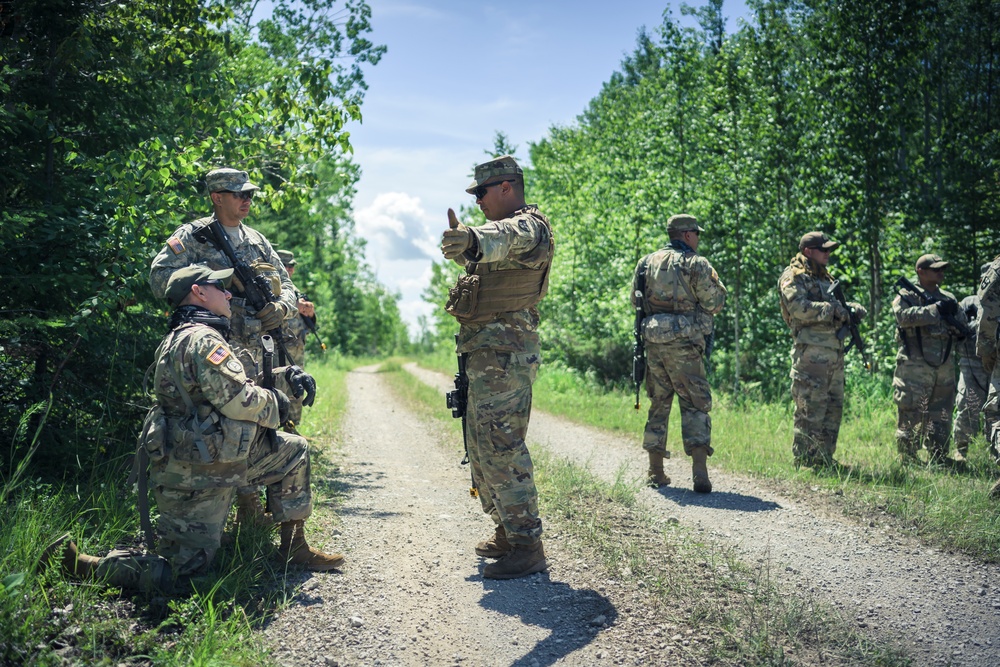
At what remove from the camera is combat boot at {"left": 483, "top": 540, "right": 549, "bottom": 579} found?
425 cm

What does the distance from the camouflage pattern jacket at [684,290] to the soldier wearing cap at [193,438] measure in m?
3.80

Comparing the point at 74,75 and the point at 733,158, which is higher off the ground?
the point at 733,158

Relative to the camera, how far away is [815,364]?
23.3ft

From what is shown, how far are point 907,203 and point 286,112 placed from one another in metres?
9.93

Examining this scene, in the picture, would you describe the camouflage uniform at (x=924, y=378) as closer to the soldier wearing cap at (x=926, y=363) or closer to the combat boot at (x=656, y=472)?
the soldier wearing cap at (x=926, y=363)

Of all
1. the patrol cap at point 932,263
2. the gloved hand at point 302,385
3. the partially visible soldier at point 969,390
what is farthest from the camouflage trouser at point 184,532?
the partially visible soldier at point 969,390

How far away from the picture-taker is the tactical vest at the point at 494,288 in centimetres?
423

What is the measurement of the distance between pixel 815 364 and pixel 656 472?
205cm

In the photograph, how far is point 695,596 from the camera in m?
3.77

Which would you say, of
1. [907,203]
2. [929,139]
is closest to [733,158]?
[907,203]

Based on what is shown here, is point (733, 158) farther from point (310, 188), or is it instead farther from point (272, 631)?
point (272, 631)

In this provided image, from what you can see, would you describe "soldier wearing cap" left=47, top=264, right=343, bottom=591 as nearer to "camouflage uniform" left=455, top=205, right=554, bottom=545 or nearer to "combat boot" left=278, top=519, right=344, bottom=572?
"combat boot" left=278, top=519, right=344, bottom=572

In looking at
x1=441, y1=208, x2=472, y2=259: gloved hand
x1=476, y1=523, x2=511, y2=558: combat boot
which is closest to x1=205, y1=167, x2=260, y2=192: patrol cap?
x1=441, y1=208, x2=472, y2=259: gloved hand

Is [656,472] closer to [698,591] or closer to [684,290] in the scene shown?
[684,290]
